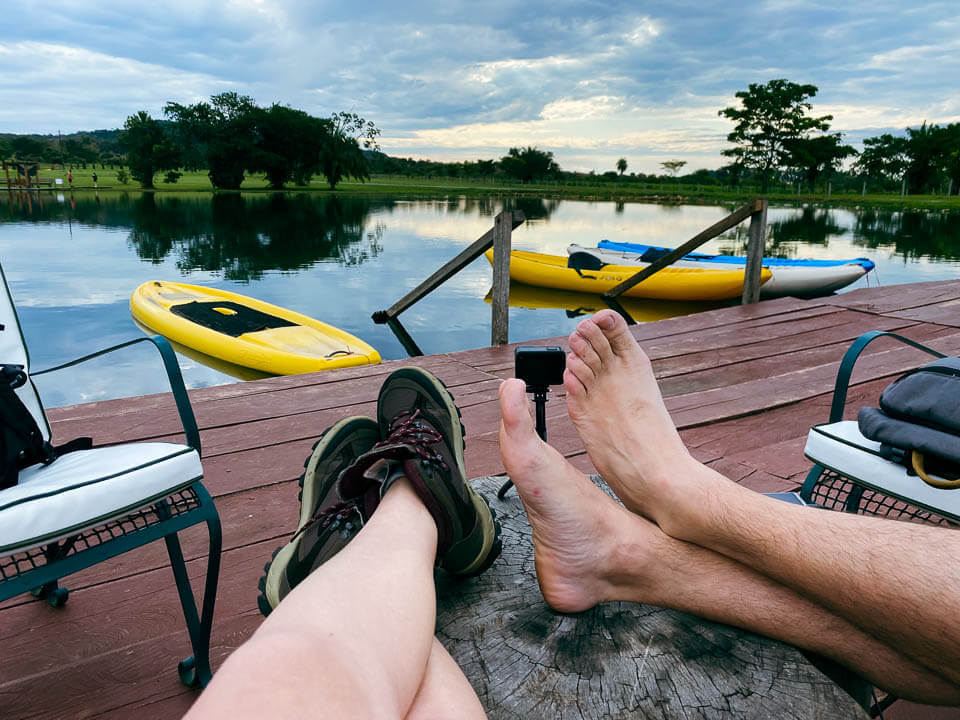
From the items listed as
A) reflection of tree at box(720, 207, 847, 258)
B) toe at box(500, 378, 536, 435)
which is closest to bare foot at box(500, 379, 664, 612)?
toe at box(500, 378, 536, 435)

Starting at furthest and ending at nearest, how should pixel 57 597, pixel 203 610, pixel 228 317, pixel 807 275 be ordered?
pixel 807 275 → pixel 228 317 → pixel 57 597 → pixel 203 610

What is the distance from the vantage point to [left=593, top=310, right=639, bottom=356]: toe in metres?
1.29

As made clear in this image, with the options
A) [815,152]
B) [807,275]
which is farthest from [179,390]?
[815,152]

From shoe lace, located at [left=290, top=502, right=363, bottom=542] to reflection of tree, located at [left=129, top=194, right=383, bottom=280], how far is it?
45.3 feet

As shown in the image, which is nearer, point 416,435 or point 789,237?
point 416,435

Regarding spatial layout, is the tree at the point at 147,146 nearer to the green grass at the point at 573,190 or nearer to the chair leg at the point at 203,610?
the green grass at the point at 573,190

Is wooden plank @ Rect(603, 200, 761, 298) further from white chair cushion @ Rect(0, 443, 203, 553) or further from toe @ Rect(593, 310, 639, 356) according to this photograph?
white chair cushion @ Rect(0, 443, 203, 553)

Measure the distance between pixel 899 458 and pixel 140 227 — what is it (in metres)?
27.4

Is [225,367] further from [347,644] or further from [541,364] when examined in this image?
[347,644]

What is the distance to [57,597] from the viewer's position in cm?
134

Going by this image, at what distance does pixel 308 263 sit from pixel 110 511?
52.2ft

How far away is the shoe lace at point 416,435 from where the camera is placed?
39.2 inches

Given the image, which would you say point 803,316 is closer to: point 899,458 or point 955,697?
point 899,458

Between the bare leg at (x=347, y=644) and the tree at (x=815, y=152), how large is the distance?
190 feet
